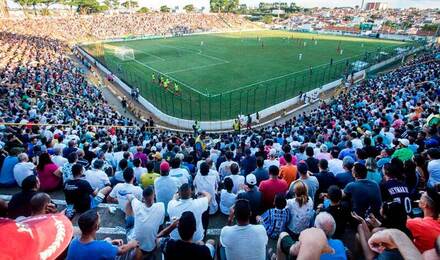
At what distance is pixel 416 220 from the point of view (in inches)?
176

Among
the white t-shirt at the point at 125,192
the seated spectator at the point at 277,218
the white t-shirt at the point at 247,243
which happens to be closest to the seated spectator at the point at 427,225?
the seated spectator at the point at 277,218

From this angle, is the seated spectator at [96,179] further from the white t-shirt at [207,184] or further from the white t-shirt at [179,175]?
the white t-shirt at [207,184]

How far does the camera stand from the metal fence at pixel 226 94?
27031 millimetres

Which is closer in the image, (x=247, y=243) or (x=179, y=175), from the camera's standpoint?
(x=247, y=243)

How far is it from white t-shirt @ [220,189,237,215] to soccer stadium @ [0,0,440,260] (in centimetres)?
4

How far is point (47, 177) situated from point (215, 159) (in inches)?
223

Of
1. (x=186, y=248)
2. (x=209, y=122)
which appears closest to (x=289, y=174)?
(x=186, y=248)

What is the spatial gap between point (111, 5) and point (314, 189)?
133115 millimetres

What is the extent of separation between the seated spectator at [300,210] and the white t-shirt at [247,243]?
Answer: 4.09ft

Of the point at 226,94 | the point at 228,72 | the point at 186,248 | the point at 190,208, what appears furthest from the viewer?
the point at 228,72

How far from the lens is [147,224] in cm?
506

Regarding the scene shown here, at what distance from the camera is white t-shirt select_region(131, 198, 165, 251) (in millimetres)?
5081

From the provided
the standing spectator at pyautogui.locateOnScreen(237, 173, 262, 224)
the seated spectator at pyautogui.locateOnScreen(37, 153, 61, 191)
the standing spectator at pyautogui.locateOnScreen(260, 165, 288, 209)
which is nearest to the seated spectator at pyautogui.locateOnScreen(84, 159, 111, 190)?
the seated spectator at pyautogui.locateOnScreen(37, 153, 61, 191)

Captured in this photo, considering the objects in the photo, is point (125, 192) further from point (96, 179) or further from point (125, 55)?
point (125, 55)
